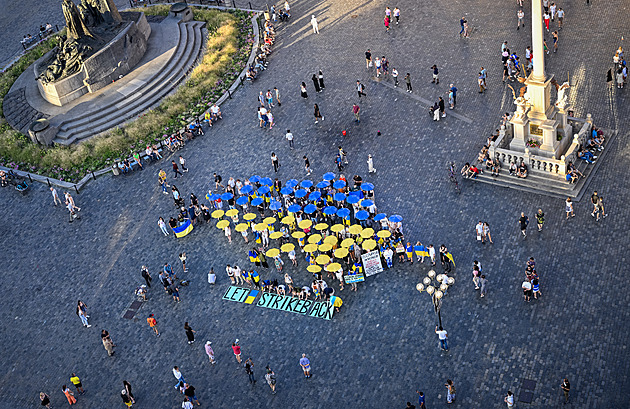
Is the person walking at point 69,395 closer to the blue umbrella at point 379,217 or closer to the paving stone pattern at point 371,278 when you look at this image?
the paving stone pattern at point 371,278

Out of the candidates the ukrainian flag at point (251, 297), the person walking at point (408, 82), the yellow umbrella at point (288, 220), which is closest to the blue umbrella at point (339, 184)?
the yellow umbrella at point (288, 220)

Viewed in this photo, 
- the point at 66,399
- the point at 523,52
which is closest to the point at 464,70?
the point at 523,52

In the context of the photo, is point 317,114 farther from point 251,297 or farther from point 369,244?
point 251,297

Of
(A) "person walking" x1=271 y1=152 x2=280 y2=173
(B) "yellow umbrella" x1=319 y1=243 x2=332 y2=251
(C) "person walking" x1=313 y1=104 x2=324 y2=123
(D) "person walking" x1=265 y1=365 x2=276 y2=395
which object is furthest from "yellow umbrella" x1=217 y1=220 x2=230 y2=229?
(C) "person walking" x1=313 y1=104 x2=324 y2=123

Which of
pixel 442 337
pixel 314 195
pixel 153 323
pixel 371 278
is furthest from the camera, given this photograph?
pixel 314 195

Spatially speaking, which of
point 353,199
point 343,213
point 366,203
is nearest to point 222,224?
point 343,213

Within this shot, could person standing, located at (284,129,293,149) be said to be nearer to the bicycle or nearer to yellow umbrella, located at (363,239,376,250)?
the bicycle

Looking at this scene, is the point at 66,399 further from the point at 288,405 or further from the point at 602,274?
the point at 602,274
